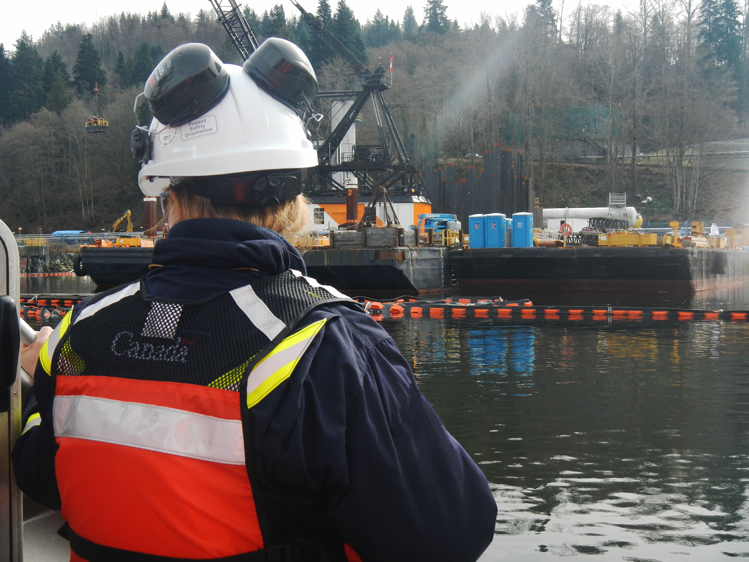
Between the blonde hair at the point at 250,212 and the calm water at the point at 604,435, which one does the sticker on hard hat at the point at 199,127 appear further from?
the calm water at the point at 604,435

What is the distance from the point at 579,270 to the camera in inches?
1043

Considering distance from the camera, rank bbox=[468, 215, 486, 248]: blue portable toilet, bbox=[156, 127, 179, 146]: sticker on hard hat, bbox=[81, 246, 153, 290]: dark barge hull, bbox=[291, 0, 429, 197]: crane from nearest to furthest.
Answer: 1. bbox=[156, 127, 179, 146]: sticker on hard hat
2. bbox=[81, 246, 153, 290]: dark barge hull
3. bbox=[468, 215, 486, 248]: blue portable toilet
4. bbox=[291, 0, 429, 197]: crane

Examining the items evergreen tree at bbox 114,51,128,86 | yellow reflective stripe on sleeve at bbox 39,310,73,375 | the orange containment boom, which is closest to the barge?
the orange containment boom

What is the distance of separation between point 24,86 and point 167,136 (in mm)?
80950

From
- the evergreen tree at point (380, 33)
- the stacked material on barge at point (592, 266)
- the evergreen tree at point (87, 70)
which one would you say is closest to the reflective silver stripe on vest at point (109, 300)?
the stacked material on barge at point (592, 266)

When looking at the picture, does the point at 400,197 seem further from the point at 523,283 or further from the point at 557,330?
the point at 557,330

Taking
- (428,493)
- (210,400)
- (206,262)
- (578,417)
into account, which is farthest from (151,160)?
(578,417)

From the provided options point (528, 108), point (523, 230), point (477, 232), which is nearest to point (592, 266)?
point (523, 230)

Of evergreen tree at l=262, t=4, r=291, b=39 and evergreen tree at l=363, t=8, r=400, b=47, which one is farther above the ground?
evergreen tree at l=363, t=8, r=400, b=47

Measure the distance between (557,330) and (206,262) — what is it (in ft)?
48.2

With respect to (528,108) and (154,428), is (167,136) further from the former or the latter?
(528,108)

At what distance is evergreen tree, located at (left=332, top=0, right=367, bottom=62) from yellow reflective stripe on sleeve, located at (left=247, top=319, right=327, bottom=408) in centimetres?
7321

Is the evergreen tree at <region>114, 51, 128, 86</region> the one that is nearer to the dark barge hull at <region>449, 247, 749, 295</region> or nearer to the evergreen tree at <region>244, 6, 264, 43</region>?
the evergreen tree at <region>244, 6, 264, 43</region>

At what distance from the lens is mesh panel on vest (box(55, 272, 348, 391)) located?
51.0 inches
